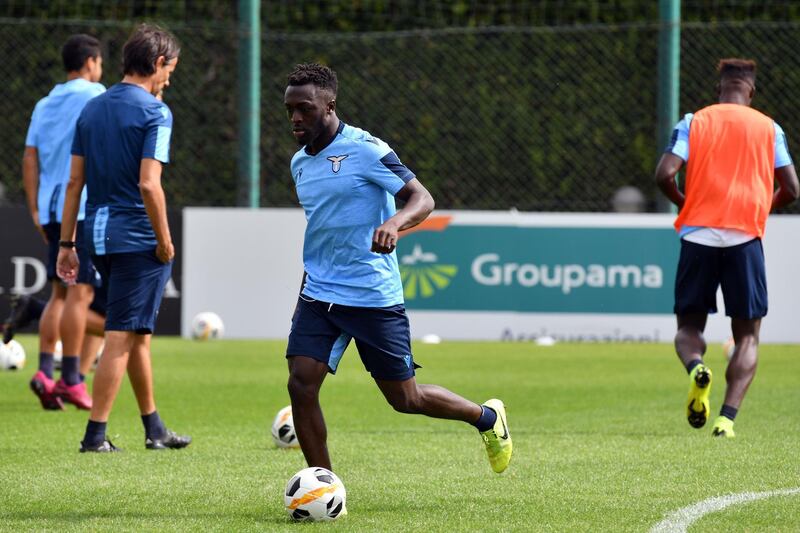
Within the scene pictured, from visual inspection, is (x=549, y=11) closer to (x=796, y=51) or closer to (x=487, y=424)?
(x=796, y=51)

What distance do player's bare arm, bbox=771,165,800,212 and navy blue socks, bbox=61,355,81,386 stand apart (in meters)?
4.45

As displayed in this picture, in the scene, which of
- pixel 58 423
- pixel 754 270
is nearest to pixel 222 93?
pixel 58 423

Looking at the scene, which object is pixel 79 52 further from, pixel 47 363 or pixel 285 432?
pixel 285 432

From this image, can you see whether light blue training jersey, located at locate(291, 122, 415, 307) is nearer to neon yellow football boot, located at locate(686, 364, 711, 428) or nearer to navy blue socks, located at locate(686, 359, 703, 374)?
neon yellow football boot, located at locate(686, 364, 711, 428)

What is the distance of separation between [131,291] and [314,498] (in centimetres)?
226

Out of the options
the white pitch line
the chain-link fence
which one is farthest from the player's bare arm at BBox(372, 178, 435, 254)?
the chain-link fence

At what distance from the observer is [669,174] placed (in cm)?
823

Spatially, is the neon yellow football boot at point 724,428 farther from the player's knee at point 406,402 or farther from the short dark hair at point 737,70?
the player's knee at point 406,402

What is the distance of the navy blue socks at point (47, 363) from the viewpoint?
968 cm

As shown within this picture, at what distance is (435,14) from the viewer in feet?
56.0

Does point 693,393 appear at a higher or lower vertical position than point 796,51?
lower

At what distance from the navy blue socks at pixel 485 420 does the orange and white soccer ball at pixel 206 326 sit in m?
8.87

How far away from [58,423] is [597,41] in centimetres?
922

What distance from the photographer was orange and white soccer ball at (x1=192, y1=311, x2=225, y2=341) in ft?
48.6
